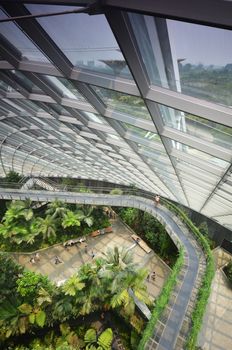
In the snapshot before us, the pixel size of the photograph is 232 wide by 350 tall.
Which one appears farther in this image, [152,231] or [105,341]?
[152,231]

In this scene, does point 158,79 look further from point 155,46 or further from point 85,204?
point 85,204

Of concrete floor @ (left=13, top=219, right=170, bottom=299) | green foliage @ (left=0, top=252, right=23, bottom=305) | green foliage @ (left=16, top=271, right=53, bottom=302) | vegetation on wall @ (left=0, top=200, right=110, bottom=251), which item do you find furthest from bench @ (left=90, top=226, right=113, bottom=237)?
green foliage @ (left=16, top=271, right=53, bottom=302)

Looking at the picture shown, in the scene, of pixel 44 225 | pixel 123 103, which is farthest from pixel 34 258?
pixel 123 103

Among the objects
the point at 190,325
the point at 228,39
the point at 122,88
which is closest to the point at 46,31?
the point at 122,88

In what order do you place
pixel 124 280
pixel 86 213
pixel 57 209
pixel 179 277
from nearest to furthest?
1. pixel 179 277
2. pixel 124 280
3. pixel 57 209
4. pixel 86 213

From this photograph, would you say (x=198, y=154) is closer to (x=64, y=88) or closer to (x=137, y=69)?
(x=137, y=69)

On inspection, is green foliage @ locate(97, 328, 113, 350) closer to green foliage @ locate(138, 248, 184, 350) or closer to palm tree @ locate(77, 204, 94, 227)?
green foliage @ locate(138, 248, 184, 350)

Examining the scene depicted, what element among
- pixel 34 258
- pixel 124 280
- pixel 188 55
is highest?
pixel 188 55
